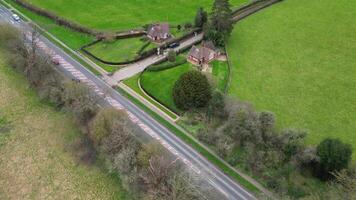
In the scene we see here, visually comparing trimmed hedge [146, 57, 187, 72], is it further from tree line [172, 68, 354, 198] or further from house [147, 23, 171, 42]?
tree line [172, 68, 354, 198]

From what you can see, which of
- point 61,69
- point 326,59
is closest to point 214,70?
point 326,59

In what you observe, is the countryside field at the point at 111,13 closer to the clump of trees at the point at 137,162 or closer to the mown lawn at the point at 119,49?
the mown lawn at the point at 119,49

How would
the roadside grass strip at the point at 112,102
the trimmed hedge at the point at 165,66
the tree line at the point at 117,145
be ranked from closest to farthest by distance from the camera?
the tree line at the point at 117,145, the roadside grass strip at the point at 112,102, the trimmed hedge at the point at 165,66

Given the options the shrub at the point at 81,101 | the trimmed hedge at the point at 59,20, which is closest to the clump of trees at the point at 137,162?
the shrub at the point at 81,101

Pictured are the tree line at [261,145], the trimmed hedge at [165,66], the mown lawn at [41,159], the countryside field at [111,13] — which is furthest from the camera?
the countryside field at [111,13]

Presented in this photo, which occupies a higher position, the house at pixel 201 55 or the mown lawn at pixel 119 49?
the house at pixel 201 55

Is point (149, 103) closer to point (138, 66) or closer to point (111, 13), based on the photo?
point (138, 66)

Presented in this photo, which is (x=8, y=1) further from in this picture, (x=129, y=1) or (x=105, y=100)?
(x=105, y=100)
